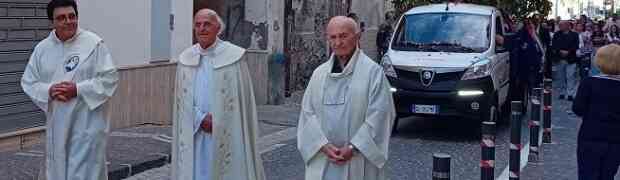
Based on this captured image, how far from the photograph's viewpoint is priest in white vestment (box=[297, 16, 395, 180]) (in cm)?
552

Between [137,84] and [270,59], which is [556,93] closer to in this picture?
[270,59]

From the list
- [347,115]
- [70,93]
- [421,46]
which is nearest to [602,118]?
[347,115]

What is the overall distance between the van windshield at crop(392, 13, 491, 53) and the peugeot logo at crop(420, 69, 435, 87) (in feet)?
2.77

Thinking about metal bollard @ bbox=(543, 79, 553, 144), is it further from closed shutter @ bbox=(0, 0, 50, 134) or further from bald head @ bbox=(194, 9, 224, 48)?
bald head @ bbox=(194, 9, 224, 48)

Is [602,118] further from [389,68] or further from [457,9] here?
[457,9]

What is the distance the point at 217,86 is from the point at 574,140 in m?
8.08

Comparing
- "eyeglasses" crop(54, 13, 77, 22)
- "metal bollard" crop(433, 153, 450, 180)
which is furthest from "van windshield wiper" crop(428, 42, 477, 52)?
"metal bollard" crop(433, 153, 450, 180)

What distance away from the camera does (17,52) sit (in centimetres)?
1170

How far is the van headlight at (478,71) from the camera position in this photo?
12914mm

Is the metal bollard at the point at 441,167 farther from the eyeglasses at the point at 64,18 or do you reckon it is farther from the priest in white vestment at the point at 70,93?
the eyeglasses at the point at 64,18

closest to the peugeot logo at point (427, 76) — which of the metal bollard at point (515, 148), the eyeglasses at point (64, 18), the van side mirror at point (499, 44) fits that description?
the van side mirror at point (499, 44)

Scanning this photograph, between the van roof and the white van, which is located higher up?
the van roof

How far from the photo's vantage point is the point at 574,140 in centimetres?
1338

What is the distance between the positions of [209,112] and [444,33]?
26.1 feet
